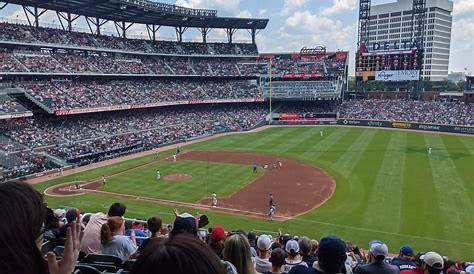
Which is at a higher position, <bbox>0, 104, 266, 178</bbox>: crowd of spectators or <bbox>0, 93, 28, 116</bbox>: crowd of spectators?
<bbox>0, 93, 28, 116</bbox>: crowd of spectators

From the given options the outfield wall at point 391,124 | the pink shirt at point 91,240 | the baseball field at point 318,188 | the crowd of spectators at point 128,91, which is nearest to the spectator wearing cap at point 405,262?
the pink shirt at point 91,240

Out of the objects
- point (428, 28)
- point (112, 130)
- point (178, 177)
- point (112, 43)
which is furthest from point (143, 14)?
point (428, 28)

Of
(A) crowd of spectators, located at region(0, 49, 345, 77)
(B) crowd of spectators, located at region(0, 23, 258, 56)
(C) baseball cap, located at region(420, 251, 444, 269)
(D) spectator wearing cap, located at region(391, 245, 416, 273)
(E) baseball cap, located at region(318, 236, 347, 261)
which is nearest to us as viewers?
(E) baseball cap, located at region(318, 236, 347, 261)

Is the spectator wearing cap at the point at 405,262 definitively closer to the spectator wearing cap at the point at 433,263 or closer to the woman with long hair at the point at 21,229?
the spectator wearing cap at the point at 433,263

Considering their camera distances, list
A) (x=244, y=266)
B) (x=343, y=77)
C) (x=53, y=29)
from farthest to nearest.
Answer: (x=343, y=77) → (x=53, y=29) → (x=244, y=266)

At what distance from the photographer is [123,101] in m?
58.4

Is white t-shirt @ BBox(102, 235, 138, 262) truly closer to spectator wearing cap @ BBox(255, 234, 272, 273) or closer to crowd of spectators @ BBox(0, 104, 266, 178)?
spectator wearing cap @ BBox(255, 234, 272, 273)

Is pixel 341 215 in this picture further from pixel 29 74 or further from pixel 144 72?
pixel 144 72

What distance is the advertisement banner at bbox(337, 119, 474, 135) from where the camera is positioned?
6161cm

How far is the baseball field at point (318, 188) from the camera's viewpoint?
24.1m

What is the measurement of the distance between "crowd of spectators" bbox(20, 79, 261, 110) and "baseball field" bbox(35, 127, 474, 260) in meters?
13.4

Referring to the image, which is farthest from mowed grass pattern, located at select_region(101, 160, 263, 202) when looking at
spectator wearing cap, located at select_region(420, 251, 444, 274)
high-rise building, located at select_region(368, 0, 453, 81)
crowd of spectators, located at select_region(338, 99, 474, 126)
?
high-rise building, located at select_region(368, 0, 453, 81)

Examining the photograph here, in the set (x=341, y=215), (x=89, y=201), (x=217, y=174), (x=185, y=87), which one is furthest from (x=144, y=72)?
(x=341, y=215)

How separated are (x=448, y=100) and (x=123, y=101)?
195ft
